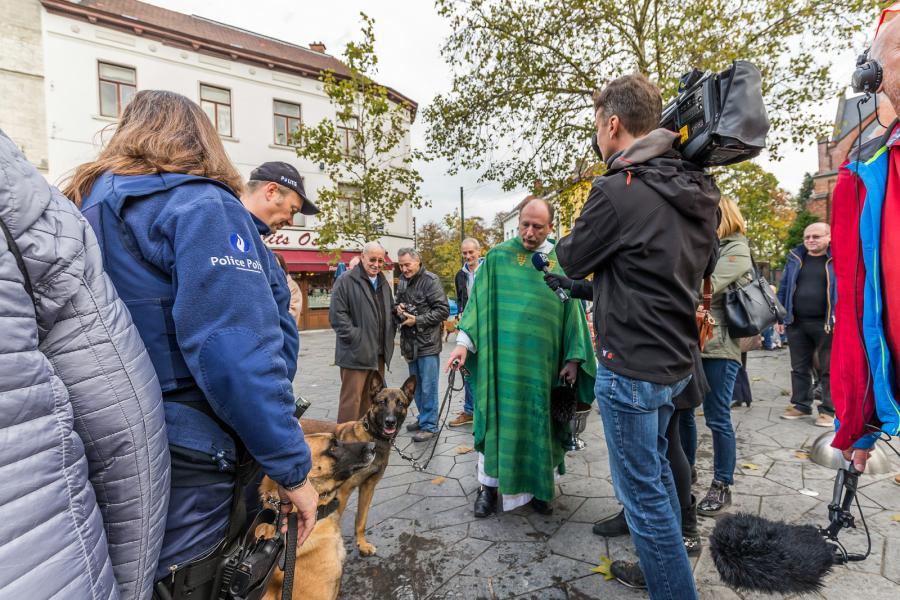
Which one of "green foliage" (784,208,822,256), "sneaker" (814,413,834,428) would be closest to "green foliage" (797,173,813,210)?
"green foliage" (784,208,822,256)

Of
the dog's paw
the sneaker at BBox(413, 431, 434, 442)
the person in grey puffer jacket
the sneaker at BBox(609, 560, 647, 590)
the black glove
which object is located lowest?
the sneaker at BBox(413, 431, 434, 442)

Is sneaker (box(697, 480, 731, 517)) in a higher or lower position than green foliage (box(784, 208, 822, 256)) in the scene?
lower

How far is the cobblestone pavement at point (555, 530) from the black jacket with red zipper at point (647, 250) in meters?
1.51

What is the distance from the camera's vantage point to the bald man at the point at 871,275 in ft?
4.31

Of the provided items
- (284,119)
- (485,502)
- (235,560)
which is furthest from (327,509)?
(284,119)

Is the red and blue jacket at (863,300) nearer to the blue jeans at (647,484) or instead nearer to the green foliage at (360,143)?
the blue jeans at (647,484)

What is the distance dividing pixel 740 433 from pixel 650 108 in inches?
177

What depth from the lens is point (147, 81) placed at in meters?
17.8

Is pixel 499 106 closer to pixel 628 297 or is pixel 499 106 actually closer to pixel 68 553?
pixel 628 297

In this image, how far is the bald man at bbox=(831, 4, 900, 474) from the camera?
131 centimetres

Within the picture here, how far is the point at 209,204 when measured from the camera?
1.26 meters

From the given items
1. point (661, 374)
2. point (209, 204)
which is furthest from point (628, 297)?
point (209, 204)

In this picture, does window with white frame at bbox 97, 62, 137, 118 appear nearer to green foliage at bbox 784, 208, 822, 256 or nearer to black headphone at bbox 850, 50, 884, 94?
black headphone at bbox 850, 50, 884, 94

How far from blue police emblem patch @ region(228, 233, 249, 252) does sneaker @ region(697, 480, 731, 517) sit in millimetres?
3550
